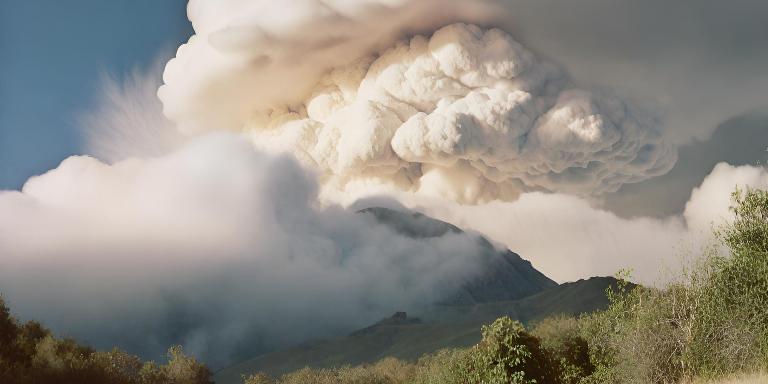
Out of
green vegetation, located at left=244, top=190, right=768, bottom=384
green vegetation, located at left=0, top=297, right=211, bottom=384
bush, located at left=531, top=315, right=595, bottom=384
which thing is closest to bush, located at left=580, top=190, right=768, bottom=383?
green vegetation, located at left=244, top=190, right=768, bottom=384

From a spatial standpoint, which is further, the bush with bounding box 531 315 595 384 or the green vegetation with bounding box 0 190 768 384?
Answer: the bush with bounding box 531 315 595 384

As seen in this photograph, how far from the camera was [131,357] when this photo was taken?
91.0 meters

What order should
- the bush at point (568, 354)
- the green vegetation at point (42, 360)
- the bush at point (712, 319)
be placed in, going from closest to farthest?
the bush at point (712, 319)
the green vegetation at point (42, 360)
the bush at point (568, 354)

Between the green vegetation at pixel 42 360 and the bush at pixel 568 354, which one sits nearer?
the green vegetation at pixel 42 360

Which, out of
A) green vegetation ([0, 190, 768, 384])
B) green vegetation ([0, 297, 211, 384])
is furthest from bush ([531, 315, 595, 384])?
green vegetation ([0, 297, 211, 384])

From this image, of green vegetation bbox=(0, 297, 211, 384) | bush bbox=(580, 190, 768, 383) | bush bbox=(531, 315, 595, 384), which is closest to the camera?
bush bbox=(580, 190, 768, 383)

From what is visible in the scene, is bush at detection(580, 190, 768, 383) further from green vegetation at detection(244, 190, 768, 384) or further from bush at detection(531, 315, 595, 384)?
bush at detection(531, 315, 595, 384)

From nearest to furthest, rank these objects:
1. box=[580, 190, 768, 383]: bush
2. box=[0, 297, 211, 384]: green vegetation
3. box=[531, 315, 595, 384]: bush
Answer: box=[580, 190, 768, 383]: bush → box=[0, 297, 211, 384]: green vegetation → box=[531, 315, 595, 384]: bush

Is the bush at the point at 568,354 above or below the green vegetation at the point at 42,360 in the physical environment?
below

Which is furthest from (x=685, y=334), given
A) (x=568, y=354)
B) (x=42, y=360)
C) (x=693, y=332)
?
(x=42, y=360)

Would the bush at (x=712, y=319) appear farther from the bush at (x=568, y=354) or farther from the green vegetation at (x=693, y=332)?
the bush at (x=568, y=354)

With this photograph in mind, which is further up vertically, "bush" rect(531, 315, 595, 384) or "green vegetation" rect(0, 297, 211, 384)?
"green vegetation" rect(0, 297, 211, 384)

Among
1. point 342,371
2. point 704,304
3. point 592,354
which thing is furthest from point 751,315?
point 342,371

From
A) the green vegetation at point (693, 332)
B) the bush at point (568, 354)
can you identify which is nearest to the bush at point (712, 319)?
the green vegetation at point (693, 332)
